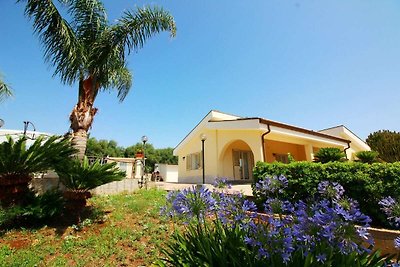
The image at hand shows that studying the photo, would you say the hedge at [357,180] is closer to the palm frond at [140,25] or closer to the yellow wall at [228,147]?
the palm frond at [140,25]

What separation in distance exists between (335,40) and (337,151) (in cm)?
697

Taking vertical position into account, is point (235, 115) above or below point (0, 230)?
above

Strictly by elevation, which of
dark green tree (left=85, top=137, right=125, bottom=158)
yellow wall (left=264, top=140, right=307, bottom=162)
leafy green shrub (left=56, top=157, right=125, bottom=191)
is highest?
dark green tree (left=85, top=137, right=125, bottom=158)

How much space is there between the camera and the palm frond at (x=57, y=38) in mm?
7691

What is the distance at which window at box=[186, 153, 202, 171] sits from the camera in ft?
63.9

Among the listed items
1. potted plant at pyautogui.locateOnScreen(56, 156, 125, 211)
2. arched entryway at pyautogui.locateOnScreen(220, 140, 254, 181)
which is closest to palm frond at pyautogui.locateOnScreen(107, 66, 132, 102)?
potted plant at pyautogui.locateOnScreen(56, 156, 125, 211)

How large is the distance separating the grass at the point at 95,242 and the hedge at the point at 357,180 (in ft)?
10.8

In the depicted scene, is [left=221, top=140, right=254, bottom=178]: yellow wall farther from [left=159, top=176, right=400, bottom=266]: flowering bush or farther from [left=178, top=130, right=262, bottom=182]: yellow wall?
[left=159, top=176, right=400, bottom=266]: flowering bush

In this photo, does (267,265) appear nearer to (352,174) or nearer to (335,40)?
(352,174)

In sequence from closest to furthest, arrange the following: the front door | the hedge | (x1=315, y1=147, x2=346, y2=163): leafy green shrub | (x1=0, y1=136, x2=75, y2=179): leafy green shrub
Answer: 1. the hedge
2. (x1=0, y1=136, x2=75, y2=179): leafy green shrub
3. (x1=315, y1=147, x2=346, y2=163): leafy green shrub
4. the front door

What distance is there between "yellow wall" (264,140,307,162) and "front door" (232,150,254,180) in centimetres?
147

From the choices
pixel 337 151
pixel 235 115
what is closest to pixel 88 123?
pixel 337 151

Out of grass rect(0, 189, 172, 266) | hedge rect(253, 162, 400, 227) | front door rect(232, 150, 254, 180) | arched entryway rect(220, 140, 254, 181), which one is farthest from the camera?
front door rect(232, 150, 254, 180)

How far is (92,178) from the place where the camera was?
6.48m
